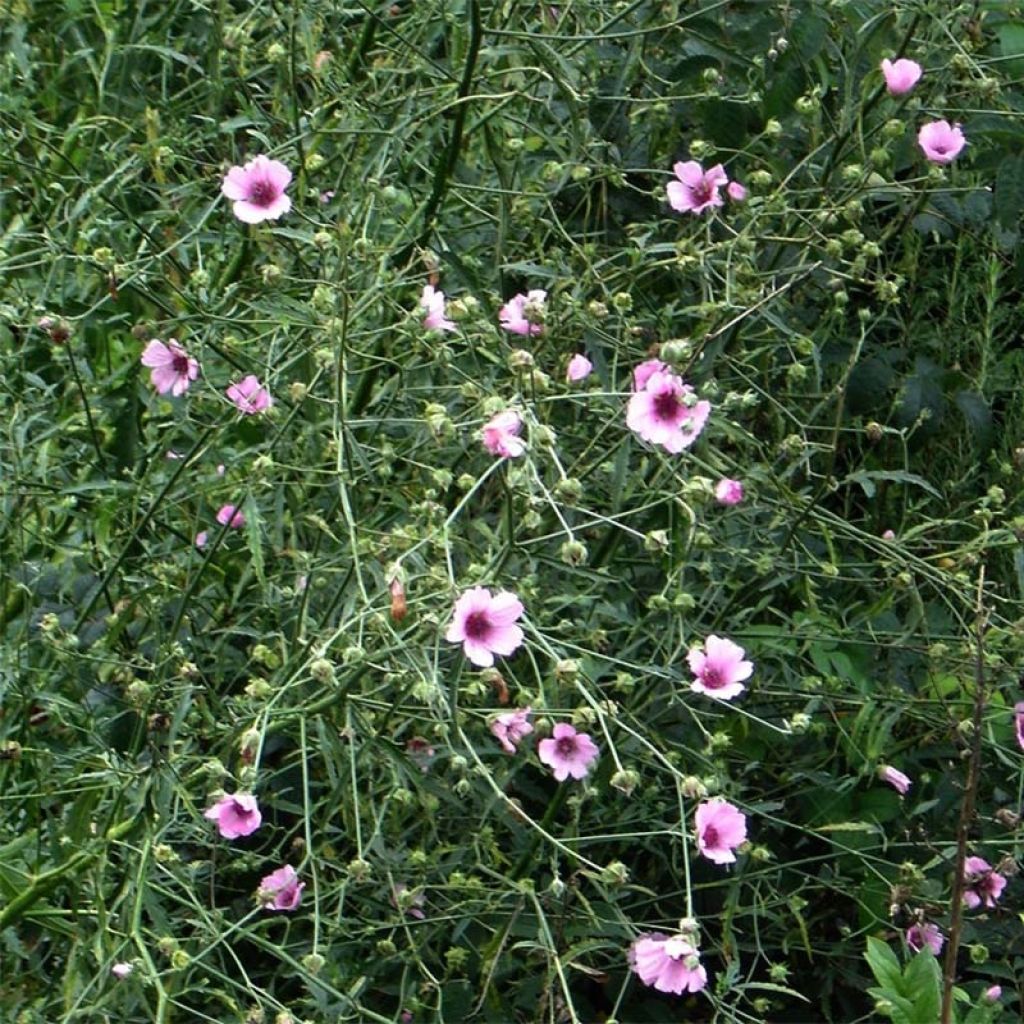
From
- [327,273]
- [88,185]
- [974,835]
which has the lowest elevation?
[974,835]

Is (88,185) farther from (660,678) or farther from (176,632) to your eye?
(660,678)

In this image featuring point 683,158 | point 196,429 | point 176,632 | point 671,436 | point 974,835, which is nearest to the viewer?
point 671,436

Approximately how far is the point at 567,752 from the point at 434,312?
1.77 ft

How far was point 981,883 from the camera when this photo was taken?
7.93ft

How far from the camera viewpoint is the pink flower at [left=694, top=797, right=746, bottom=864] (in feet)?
6.39

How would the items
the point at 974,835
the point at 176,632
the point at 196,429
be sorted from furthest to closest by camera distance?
1. the point at 974,835
2. the point at 196,429
3. the point at 176,632

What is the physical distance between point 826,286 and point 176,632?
1.08 m

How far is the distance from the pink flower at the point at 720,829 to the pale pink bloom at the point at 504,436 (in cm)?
45

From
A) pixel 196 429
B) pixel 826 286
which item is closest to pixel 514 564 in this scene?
pixel 196 429

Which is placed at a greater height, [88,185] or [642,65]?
[642,65]

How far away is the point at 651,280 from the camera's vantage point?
2.72 metres

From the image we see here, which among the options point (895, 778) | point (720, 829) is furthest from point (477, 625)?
point (895, 778)

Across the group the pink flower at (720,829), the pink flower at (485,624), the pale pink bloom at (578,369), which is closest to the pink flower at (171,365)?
the pale pink bloom at (578,369)

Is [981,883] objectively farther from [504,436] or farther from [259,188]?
[259,188]
